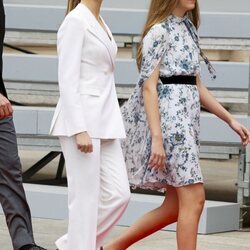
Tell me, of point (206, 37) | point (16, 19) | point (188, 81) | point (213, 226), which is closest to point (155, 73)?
point (188, 81)

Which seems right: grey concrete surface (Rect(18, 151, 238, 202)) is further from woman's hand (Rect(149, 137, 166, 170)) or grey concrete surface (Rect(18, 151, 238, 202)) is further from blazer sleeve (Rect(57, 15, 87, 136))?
blazer sleeve (Rect(57, 15, 87, 136))

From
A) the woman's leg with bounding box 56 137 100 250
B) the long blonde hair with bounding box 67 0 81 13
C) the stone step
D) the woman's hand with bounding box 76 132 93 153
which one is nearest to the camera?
the woman's hand with bounding box 76 132 93 153

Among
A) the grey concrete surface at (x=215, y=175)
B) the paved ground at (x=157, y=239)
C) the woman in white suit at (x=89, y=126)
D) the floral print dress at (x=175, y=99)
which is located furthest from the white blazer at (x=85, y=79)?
the grey concrete surface at (x=215, y=175)

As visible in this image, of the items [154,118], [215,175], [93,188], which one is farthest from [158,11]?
[215,175]

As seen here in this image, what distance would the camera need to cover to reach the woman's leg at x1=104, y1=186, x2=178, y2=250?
23.0 feet

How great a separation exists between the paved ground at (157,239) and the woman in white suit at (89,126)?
5.53 feet

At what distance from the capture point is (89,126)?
6.27 meters

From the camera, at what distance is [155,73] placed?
673 centimetres

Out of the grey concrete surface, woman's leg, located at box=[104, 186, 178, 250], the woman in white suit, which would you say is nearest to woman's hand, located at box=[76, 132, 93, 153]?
the woman in white suit

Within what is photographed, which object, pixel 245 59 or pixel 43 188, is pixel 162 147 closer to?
pixel 43 188

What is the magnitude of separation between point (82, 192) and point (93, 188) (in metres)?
0.07

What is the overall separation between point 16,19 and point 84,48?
5.71 m

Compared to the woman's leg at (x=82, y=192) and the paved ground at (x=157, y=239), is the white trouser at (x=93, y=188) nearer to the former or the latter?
the woman's leg at (x=82, y=192)

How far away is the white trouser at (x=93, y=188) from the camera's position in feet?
20.6
